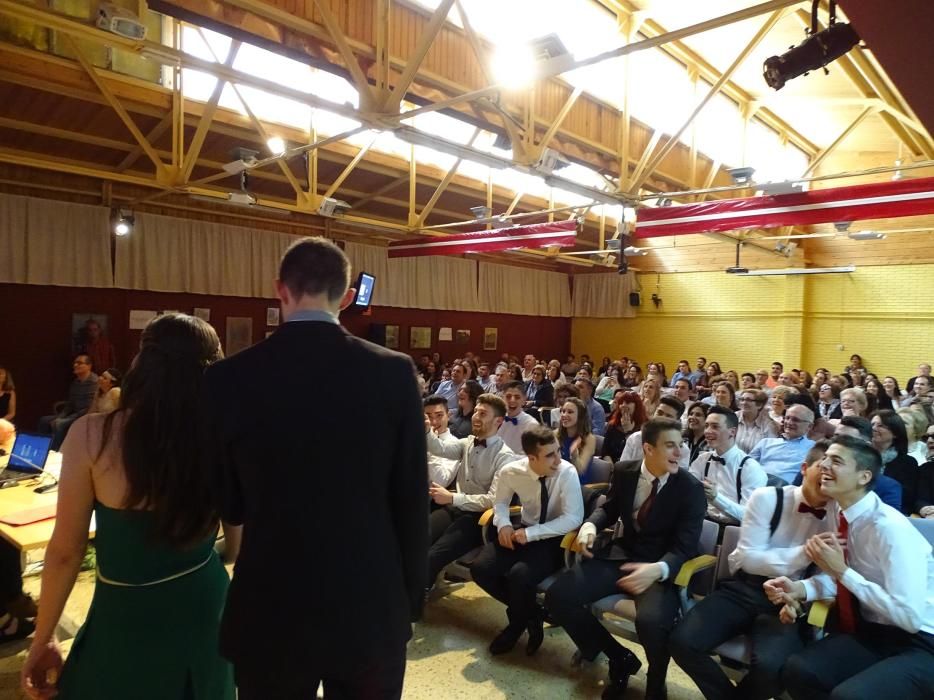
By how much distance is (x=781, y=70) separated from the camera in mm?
3580

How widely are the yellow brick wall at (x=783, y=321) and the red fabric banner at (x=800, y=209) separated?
810 cm

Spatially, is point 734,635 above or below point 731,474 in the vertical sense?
below

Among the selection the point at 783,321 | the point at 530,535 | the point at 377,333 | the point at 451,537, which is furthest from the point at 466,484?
the point at 783,321

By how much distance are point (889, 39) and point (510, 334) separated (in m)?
13.3

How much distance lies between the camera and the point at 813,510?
274cm

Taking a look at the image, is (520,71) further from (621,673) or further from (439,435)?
(621,673)

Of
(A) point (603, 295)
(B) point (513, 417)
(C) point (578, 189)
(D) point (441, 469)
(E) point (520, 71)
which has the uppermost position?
(E) point (520, 71)

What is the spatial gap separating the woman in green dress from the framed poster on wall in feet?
37.7

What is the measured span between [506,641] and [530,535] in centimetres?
59

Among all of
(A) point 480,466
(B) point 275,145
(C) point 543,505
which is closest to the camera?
(C) point 543,505

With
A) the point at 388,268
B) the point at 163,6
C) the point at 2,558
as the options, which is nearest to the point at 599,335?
the point at 388,268

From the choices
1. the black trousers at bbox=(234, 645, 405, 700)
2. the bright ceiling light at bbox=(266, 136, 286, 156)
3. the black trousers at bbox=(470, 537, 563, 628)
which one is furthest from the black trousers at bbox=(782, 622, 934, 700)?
the bright ceiling light at bbox=(266, 136, 286, 156)

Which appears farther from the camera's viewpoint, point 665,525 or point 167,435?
point 665,525

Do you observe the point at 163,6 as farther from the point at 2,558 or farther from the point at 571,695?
the point at 571,695
